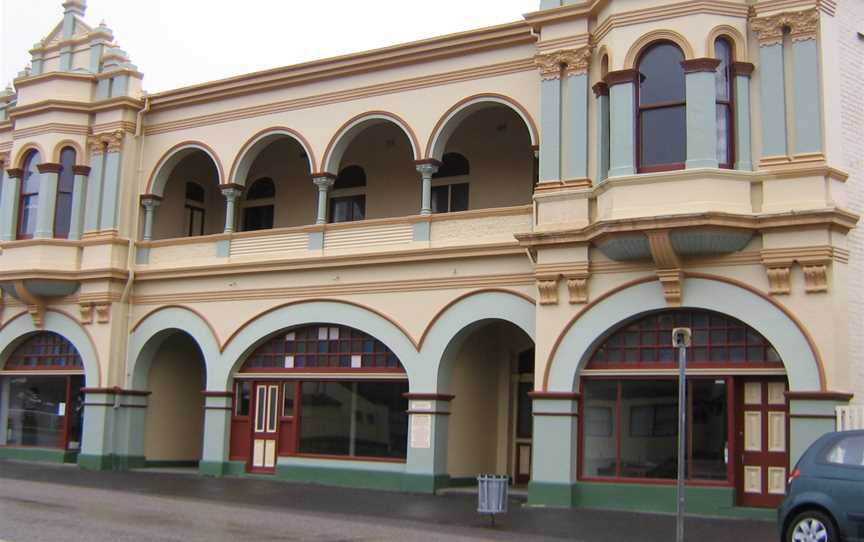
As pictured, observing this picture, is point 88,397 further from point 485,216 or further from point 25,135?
point 485,216

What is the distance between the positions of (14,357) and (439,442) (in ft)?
42.4

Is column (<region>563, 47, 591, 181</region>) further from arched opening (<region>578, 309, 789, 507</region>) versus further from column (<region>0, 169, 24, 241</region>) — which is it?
Answer: column (<region>0, 169, 24, 241</region>)

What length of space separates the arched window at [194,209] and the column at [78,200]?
8.83 feet

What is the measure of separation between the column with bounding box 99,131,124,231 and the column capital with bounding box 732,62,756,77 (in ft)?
48.7

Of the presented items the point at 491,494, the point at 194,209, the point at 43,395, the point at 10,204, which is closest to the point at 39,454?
the point at 43,395

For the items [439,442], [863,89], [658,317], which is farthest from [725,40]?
[439,442]

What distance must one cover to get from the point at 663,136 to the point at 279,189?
37.5 ft

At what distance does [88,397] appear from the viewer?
25.3 m

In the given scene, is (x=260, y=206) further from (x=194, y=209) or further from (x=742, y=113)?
(x=742, y=113)

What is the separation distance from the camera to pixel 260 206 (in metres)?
26.6

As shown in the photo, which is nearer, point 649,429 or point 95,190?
point 649,429

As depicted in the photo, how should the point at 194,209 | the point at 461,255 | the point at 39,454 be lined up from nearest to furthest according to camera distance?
the point at 461,255 < the point at 39,454 < the point at 194,209

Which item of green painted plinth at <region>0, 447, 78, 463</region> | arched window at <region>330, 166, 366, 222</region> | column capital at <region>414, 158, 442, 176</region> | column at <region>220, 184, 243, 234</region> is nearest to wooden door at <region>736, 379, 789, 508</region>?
column capital at <region>414, 158, 442, 176</region>

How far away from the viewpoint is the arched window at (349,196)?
24812mm
